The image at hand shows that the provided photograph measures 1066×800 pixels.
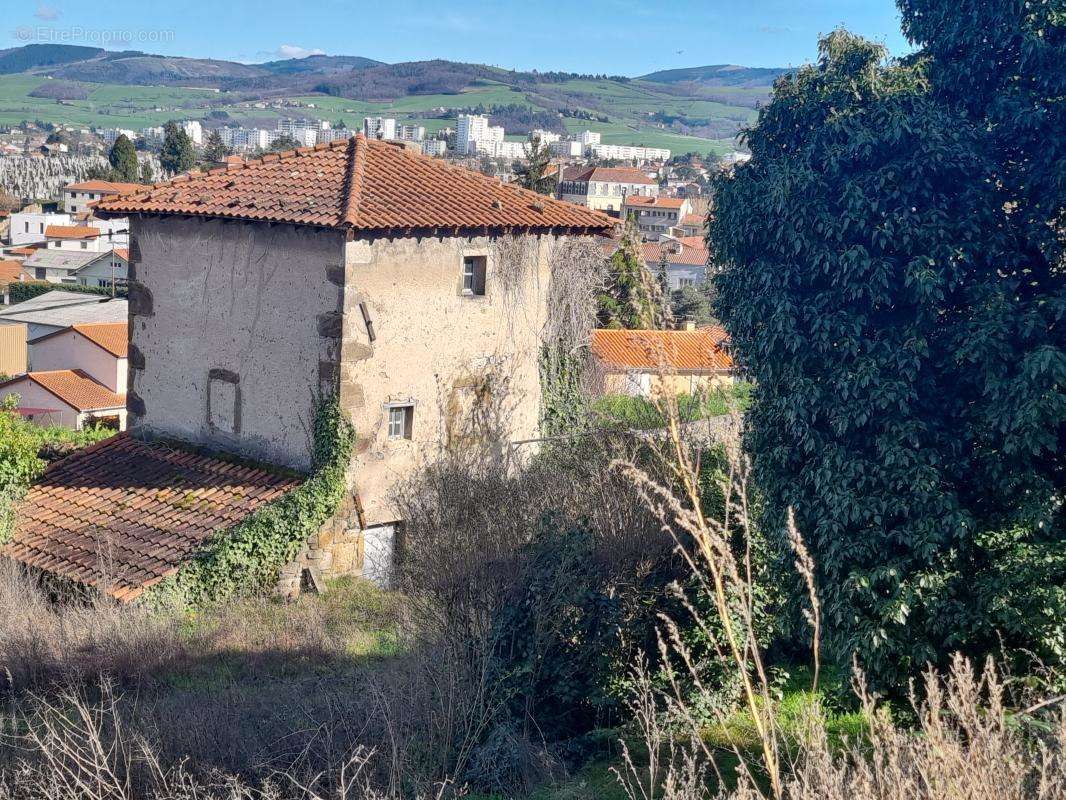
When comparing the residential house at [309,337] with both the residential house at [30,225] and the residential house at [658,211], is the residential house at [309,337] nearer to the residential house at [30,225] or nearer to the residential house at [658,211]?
the residential house at [30,225]

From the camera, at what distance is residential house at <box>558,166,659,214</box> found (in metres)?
95.9

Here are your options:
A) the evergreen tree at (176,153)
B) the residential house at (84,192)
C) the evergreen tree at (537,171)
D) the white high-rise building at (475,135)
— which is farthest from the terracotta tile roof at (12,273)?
the white high-rise building at (475,135)

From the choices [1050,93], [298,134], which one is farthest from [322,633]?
[298,134]

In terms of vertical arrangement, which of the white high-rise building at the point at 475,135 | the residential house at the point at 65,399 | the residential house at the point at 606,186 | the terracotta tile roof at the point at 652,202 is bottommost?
the residential house at the point at 65,399

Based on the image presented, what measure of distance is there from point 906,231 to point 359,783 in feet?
18.1

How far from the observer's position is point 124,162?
3455 inches

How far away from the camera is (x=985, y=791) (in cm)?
337

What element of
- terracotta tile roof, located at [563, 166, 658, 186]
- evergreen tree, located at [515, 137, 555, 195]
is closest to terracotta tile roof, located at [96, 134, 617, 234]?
evergreen tree, located at [515, 137, 555, 195]

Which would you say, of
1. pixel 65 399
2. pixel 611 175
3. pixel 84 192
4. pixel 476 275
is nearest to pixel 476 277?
pixel 476 275

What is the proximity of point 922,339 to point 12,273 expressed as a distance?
66659 millimetres

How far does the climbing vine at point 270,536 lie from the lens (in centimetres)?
1358

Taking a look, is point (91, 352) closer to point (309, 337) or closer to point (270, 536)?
point (309, 337)

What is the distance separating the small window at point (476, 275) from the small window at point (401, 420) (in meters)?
1.93

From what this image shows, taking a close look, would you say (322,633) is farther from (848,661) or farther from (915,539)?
(915,539)
